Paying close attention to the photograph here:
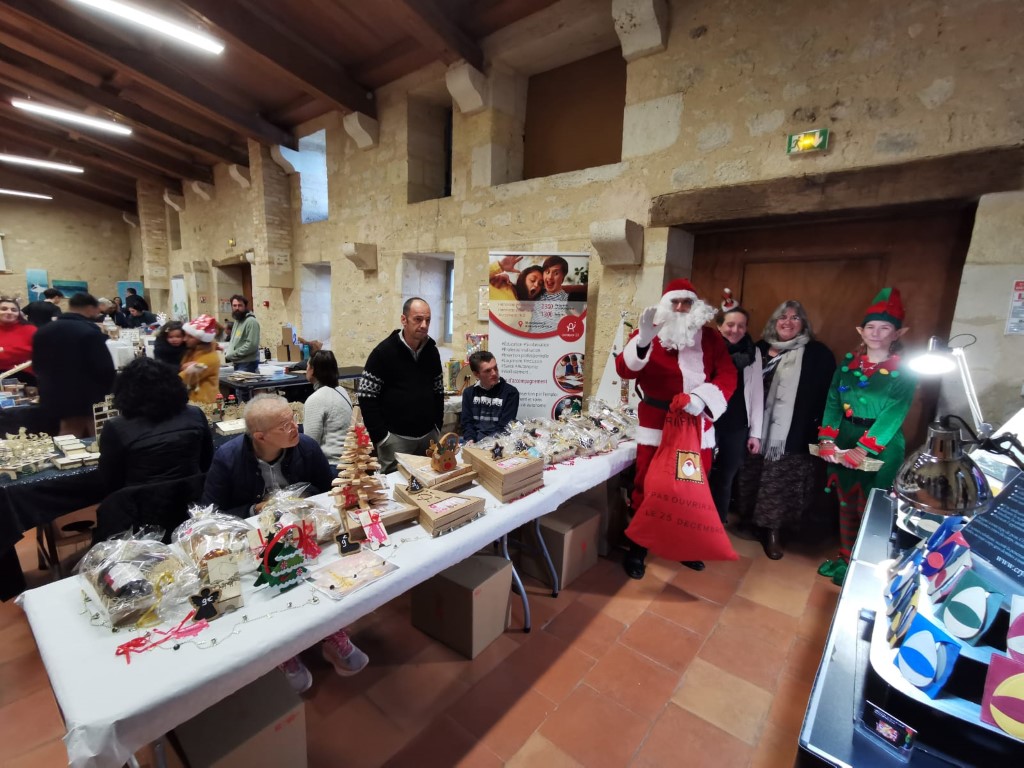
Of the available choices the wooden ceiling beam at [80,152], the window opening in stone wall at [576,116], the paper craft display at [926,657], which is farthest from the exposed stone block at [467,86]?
the wooden ceiling beam at [80,152]

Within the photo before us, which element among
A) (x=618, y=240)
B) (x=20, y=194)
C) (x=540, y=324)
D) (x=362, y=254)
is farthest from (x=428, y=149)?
(x=20, y=194)

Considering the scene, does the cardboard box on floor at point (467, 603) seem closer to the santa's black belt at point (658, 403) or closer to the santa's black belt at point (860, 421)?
the santa's black belt at point (658, 403)

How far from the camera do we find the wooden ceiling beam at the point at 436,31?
3.53 meters

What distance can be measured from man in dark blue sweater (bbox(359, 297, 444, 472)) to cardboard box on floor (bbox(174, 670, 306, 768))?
4.76 feet

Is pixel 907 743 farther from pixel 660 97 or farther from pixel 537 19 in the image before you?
pixel 537 19

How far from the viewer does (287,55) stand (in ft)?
14.5

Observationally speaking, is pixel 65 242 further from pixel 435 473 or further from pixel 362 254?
pixel 435 473

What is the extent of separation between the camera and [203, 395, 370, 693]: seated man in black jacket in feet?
5.75

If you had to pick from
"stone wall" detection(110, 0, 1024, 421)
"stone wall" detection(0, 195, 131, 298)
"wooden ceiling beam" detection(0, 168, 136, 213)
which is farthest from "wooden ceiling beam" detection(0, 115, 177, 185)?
"stone wall" detection(110, 0, 1024, 421)

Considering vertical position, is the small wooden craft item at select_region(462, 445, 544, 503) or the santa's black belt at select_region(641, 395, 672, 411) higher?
the santa's black belt at select_region(641, 395, 672, 411)

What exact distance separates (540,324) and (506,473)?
2.13 meters

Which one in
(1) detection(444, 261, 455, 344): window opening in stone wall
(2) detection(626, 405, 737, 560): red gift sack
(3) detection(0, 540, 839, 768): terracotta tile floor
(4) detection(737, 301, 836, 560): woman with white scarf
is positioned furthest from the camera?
(1) detection(444, 261, 455, 344): window opening in stone wall

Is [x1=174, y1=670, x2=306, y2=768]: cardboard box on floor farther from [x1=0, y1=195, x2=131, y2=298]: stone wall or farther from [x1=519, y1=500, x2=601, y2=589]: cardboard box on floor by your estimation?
[x1=0, y1=195, x2=131, y2=298]: stone wall

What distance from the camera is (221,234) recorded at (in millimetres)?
8438
